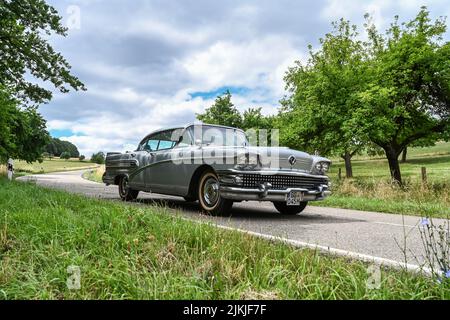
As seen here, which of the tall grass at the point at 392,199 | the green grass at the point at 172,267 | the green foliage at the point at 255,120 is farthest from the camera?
the green foliage at the point at 255,120

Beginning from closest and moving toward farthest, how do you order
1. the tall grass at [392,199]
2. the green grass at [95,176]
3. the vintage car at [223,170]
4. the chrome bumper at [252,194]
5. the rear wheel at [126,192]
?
the chrome bumper at [252,194] → the vintage car at [223,170] → the rear wheel at [126,192] → the tall grass at [392,199] → the green grass at [95,176]

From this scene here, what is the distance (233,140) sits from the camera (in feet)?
25.4

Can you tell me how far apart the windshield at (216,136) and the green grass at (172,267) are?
11.7 ft

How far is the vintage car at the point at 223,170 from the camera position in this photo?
238 inches

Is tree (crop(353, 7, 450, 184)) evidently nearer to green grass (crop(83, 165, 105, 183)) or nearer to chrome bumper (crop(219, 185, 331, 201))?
chrome bumper (crop(219, 185, 331, 201))

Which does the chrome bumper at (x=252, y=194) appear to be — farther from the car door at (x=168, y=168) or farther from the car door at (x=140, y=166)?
the car door at (x=140, y=166)

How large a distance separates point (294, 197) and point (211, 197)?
4.73 feet

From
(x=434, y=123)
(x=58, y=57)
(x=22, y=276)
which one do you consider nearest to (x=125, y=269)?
(x=22, y=276)

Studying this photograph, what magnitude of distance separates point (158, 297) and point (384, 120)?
57.0 ft

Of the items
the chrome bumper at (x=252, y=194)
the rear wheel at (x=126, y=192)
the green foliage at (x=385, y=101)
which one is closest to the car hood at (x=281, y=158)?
the chrome bumper at (x=252, y=194)

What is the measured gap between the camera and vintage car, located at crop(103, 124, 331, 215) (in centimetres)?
604

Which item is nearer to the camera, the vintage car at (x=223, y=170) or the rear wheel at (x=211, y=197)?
the vintage car at (x=223, y=170)

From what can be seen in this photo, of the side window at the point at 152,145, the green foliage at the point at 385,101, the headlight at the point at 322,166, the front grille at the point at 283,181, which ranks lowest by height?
the front grille at the point at 283,181

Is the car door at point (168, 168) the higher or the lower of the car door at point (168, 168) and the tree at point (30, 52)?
the lower
